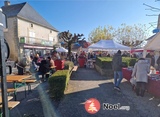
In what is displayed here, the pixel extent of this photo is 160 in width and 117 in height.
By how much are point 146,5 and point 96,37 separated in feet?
93.0

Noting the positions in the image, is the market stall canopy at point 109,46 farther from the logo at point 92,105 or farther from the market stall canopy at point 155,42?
the logo at point 92,105

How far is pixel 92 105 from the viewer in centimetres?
454

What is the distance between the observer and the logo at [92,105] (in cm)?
411

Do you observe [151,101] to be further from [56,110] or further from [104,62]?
[104,62]

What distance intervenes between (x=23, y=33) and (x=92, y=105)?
21.5 m

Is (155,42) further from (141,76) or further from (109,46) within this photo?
(109,46)

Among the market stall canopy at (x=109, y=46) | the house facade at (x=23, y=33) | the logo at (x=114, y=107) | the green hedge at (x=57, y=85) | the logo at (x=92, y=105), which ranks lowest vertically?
the logo at (x=92, y=105)

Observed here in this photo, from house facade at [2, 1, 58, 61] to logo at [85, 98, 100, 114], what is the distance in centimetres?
1741

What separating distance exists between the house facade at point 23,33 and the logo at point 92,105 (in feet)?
57.1

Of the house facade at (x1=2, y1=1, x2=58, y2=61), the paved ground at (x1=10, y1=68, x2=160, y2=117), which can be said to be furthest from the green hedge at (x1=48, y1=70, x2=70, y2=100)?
the house facade at (x1=2, y1=1, x2=58, y2=61)

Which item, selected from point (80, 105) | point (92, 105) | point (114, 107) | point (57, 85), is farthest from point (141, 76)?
point (57, 85)

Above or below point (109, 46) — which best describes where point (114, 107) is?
below

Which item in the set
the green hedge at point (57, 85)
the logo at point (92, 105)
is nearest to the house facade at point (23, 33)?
the green hedge at point (57, 85)

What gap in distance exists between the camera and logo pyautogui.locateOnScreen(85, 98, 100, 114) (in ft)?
13.5
